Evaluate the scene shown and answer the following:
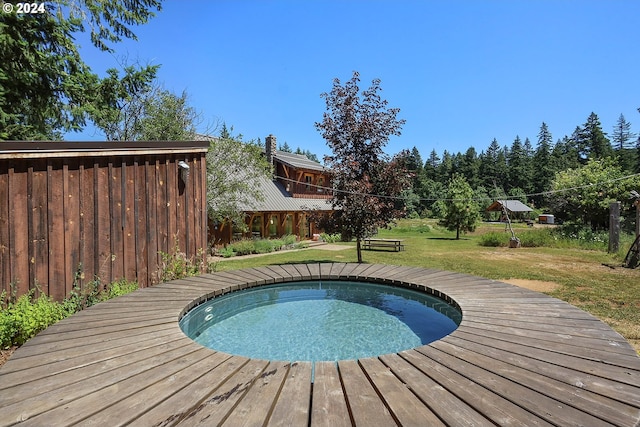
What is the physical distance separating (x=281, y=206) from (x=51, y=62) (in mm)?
14013

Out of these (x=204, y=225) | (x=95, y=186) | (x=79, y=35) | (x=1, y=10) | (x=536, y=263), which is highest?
(x=79, y=35)

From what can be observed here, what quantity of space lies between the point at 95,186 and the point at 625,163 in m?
63.8

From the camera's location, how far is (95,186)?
191 inches

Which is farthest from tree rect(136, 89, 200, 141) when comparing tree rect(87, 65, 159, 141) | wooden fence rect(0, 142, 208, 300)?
wooden fence rect(0, 142, 208, 300)

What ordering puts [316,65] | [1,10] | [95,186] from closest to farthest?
[95,186]
[1,10]
[316,65]

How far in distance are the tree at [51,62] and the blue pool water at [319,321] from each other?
760cm

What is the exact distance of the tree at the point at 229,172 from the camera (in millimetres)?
14766

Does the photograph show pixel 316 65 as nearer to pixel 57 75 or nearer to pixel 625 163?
pixel 57 75

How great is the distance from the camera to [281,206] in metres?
21.3

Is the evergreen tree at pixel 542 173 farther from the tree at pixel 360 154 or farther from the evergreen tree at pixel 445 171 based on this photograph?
the tree at pixel 360 154

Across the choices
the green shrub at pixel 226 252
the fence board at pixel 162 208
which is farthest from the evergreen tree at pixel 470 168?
the fence board at pixel 162 208

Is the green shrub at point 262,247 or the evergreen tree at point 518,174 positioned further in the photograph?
the evergreen tree at point 518,174

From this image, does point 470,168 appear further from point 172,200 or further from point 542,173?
point 172,200

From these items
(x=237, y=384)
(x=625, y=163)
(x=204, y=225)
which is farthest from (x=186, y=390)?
(x=625, y=163)
